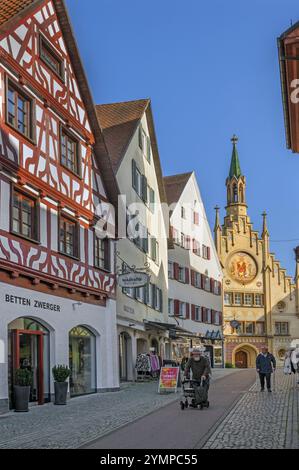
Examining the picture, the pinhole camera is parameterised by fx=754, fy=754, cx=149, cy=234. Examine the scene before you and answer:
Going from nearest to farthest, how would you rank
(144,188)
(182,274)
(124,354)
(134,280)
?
1. (134,280)
2. (124,354)
3. (144,188)
4. (182,274)

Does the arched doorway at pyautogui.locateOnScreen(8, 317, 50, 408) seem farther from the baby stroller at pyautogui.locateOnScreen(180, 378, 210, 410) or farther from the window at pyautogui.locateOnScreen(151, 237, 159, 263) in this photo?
the window at pyautogui.locateOnScreen(151, 237, 159, 263)

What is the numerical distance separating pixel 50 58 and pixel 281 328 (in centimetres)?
4854

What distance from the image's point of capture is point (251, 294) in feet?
219

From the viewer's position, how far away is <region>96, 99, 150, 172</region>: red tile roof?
105 feet

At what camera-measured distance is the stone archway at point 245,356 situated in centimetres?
6544

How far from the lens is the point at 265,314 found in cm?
6638

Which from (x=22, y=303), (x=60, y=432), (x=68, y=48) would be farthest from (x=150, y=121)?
(x=60, y=432)

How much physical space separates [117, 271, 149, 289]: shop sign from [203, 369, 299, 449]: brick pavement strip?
20.0 ft

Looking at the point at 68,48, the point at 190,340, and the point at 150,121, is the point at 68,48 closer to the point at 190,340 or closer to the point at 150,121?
the point at 150,121

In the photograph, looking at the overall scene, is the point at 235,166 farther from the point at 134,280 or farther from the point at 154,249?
the point at 134,280

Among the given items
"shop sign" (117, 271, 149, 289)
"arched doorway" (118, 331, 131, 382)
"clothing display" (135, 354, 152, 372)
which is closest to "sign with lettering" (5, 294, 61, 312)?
"shop sign" (117, 271, 149, 289)

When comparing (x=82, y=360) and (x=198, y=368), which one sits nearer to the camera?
(x=198, y=368)

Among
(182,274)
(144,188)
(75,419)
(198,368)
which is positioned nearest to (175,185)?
(182,274)
